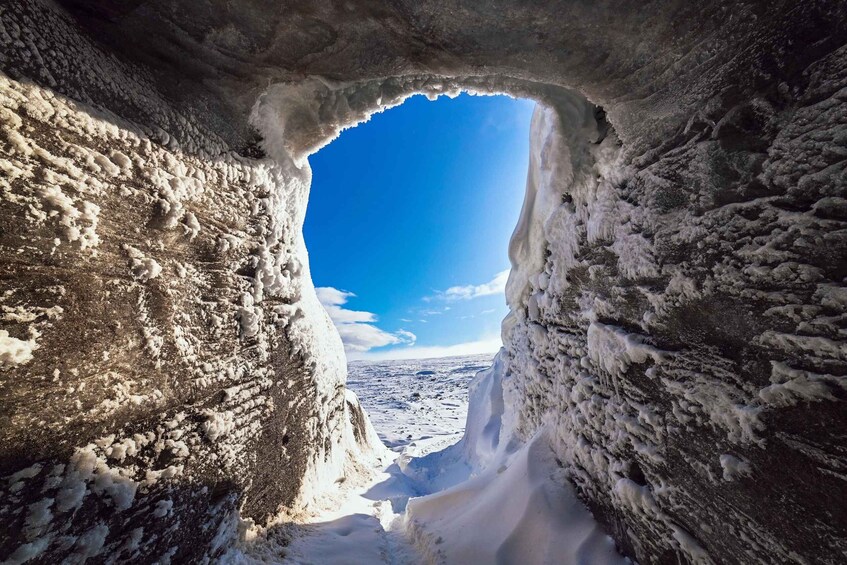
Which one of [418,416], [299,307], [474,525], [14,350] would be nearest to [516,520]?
[474,525]

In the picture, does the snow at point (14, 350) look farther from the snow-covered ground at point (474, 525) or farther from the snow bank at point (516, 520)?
the snow bank at point (516, 520)

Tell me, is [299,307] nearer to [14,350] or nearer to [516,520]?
[14,350]

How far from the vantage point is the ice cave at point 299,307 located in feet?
→ 3.45

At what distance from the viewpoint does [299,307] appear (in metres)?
2.51

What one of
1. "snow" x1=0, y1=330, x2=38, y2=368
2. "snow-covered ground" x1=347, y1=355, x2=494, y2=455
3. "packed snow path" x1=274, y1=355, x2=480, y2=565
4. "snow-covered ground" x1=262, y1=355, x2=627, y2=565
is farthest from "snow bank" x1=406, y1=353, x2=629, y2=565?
"snow-covered ground" x1=347, y1=355, x2=494, y2=455

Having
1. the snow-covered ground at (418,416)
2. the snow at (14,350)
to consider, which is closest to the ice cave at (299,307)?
the snow at (14,350)

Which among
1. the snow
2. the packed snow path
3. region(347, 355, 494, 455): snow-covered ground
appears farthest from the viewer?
region(347, 355, 494, 455): snow-covered ground

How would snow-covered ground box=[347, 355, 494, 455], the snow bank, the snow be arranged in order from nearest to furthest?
the snow < the snow bank < snow-covered ground box=[347, 355, 494, 455]

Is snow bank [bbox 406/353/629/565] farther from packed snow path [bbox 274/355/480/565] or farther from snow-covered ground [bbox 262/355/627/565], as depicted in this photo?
packed snow path [bbox 274/355/480/565]

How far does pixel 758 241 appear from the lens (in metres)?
1.17

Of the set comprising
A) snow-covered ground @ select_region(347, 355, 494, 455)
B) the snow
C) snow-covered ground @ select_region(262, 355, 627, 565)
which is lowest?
snow-covered ground @ select_region(347, 355, 494, 455)

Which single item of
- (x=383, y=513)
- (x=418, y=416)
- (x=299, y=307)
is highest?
(x=299, y=307)

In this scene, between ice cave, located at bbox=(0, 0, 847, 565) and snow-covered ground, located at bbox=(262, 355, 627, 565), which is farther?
snow-covered ground, located at bbox=(262, 355, 627, 565)

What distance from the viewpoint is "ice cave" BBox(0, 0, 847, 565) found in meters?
1.05
